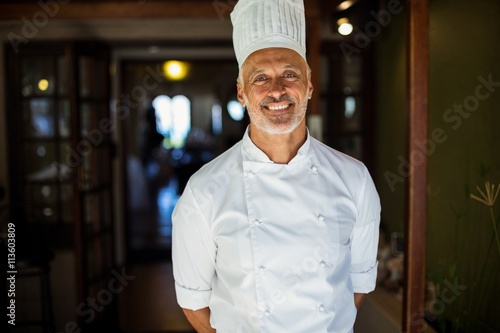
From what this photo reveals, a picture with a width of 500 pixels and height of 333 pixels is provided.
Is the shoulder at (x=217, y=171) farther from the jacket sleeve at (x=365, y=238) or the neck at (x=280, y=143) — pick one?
the jacket sleeve at (x=365, y=238)

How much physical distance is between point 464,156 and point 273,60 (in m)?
1.48

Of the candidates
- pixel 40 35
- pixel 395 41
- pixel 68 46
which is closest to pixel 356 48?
pixel 395 41

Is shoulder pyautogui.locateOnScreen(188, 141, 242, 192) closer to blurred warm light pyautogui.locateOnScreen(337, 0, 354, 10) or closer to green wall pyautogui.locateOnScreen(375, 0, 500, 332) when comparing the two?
green wall pyautogui.locateOnScreen(375, 0, 500, 332)

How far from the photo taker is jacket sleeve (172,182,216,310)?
1727mm

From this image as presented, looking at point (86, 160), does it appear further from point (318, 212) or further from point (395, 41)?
point (318, 212)

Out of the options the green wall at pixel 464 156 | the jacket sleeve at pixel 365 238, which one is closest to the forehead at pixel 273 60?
the jacket sleeve at pixel 365 238

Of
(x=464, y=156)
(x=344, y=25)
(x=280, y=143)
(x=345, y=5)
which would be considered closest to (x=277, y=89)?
(x=280, y=143)

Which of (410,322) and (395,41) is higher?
(395,41)

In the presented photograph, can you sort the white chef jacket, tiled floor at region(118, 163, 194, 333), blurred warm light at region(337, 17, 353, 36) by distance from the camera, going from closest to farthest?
the white chef jacket < blurred warm light at region(337, 17, 353, 36) < tiled floor at region(118, 163, 194, 333)

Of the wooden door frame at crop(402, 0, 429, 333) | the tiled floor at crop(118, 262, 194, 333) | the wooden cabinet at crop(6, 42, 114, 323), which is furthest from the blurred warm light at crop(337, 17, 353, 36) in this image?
the tiled floor at crop(118, 262, 194, 333)

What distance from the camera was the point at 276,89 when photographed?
5.57ft

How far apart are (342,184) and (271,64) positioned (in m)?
0.45

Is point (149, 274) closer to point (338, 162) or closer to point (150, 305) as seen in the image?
point (150, 305)

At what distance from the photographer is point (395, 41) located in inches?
155
